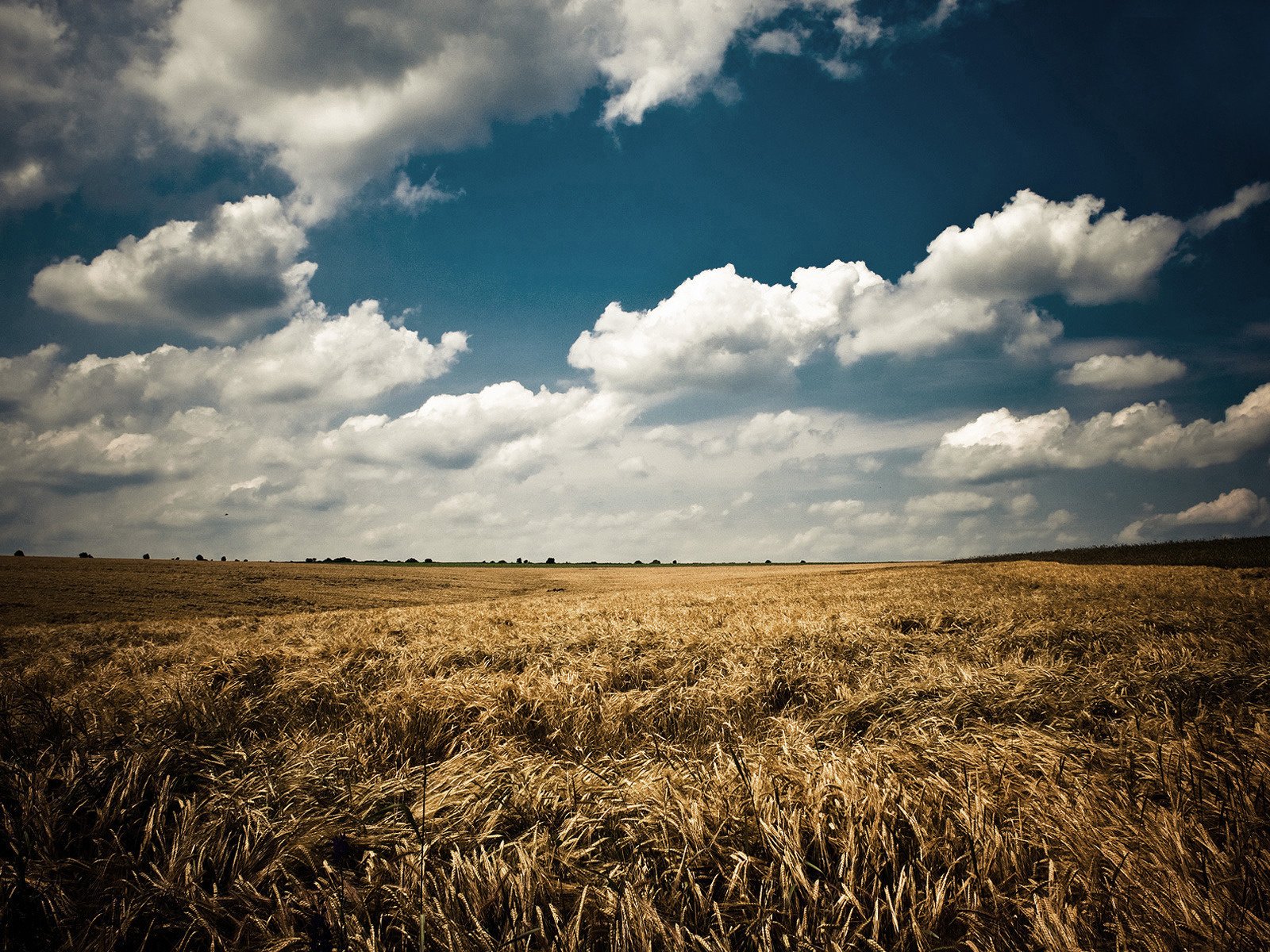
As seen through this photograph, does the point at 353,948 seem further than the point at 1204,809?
No

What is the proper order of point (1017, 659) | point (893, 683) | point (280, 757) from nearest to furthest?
point (280, 757) → point (893, 683) → point (1017, 659)

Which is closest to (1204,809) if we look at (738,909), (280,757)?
(738,909)

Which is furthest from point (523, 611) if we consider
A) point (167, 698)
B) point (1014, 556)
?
point (1014, 556)

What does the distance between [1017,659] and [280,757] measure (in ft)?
25.6

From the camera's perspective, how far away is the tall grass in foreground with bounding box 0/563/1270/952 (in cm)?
202

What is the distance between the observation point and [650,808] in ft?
9.30

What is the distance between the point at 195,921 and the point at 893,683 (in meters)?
5.90

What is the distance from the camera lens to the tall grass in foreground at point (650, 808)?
2021 mm

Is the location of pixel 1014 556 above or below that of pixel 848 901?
below

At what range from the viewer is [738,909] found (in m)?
2.21

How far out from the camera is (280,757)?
382 centimetres

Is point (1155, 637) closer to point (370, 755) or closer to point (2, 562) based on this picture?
point (370, 755)

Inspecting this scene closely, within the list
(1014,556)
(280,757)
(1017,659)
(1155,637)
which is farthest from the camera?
(1014,556)

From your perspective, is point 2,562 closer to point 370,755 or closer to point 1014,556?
point 370,755
